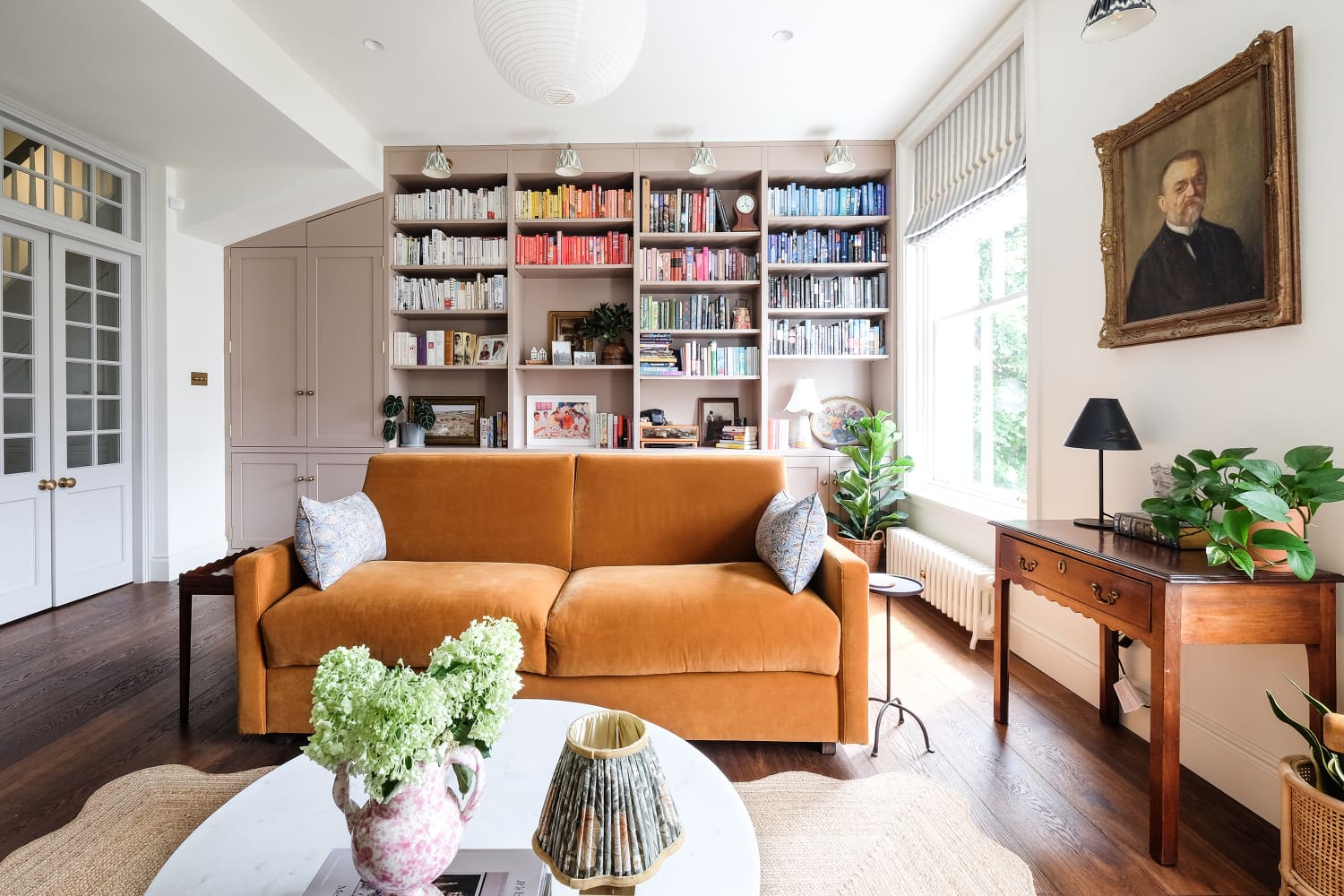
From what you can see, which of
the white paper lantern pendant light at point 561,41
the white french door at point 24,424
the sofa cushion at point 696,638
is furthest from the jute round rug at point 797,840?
the white french door at point 24,424

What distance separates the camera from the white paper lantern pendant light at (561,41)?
1.79 metres

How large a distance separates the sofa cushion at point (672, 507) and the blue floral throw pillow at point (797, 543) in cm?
33

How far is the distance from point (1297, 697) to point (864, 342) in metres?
2.99

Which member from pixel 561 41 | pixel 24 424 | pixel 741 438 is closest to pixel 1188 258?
pixel 561 41

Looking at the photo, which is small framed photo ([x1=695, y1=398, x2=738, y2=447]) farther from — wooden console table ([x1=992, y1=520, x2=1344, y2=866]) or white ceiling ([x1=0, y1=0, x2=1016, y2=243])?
wooden console table ([x1=992, y1=520, x2=1344, y2=866])

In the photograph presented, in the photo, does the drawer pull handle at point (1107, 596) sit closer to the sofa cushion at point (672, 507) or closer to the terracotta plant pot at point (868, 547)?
the sofa cushion at point (672, 507)

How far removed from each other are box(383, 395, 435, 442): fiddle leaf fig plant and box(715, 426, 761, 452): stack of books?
6.83ft

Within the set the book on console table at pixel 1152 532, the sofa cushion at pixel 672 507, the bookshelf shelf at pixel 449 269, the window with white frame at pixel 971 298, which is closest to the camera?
the book on console table at pixel 1152 532

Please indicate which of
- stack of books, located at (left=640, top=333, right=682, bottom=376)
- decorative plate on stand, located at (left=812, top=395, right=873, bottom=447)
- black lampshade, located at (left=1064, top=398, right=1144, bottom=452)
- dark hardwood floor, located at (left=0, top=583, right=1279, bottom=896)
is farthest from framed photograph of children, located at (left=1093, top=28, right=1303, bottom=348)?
stack of books, located at (left=640, top=333, right=682, bottom=376)

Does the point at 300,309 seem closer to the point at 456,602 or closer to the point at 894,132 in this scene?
the point at 456,602

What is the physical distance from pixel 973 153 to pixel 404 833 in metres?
3.70

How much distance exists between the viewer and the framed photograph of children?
1.58m

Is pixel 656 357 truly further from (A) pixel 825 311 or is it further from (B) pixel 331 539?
(B) pixel 331 539

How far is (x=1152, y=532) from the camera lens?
1769 millimetres
